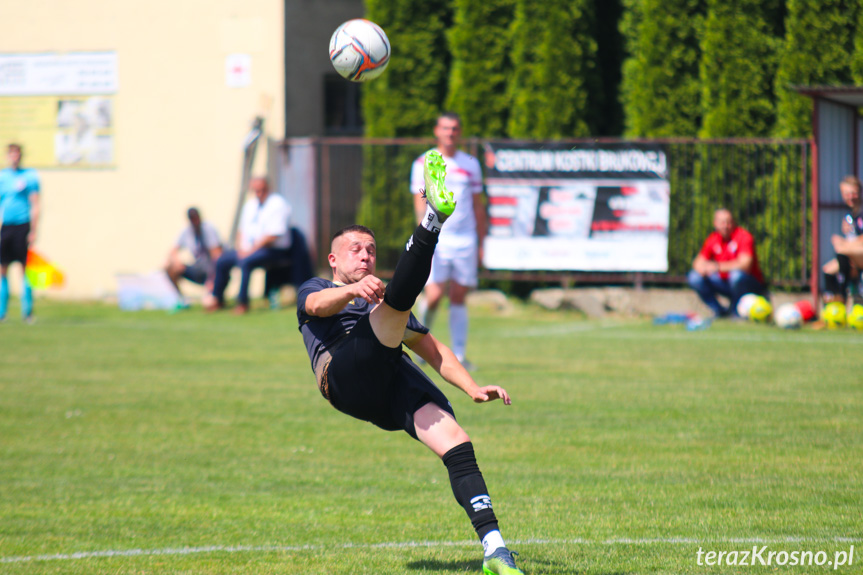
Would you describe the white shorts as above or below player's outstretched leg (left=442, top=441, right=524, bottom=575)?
above

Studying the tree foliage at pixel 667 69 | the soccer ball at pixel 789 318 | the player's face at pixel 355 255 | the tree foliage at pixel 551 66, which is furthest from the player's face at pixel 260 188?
the player's face at pixel 355 255

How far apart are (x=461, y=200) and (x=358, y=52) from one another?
419 centimetres

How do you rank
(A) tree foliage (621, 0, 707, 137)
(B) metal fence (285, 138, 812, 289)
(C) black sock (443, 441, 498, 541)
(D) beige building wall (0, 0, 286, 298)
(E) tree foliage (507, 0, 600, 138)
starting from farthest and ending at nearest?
(D) beige building wall (0, 0, 286, 298), (E) tree foliage (507, 0, 600, 138), (A) tree foliage (621, 0, 707, 137), (B) metal fence (285, 138, 812, 289), (C) black sock (443, 441, 498, 541)

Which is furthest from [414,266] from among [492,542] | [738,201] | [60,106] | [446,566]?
[60,106]

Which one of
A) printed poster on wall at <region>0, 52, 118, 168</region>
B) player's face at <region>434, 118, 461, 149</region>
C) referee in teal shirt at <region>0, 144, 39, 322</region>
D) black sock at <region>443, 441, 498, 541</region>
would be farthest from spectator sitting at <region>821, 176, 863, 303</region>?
printed poster on wall at <region>0, 52, 118, 168</region>

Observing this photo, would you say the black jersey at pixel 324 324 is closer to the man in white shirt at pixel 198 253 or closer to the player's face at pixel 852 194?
the player's face at pixel 852 194

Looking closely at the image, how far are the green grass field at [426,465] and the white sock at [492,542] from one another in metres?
0.44

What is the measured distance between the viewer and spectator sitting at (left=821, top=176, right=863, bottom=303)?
1275cm

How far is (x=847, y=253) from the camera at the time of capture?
1265 centimetres

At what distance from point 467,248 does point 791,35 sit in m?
8.06

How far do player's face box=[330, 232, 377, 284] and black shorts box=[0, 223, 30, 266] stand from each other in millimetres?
11829

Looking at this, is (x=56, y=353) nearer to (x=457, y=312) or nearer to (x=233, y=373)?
(x=233, y=373)

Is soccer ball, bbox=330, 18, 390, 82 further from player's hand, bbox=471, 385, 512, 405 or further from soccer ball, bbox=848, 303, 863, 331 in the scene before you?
soccer ball, bbox=848, 303, 863, 331

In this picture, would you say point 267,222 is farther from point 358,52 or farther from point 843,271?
point 358,52
